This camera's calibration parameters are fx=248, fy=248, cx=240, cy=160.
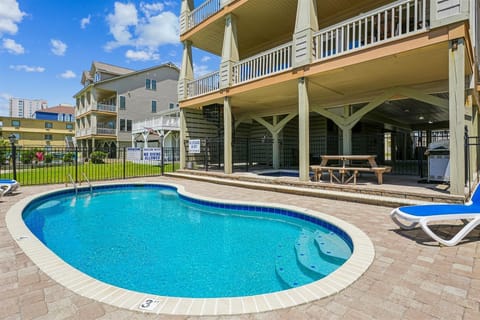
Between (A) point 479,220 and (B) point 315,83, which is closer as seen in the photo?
(A) point 479,220

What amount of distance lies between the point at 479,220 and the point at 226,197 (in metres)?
5.58

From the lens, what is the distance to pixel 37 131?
4469 centimetres

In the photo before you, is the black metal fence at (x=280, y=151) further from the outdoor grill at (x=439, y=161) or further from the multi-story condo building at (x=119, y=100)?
the multi-story condo building at (x=119, y=100)

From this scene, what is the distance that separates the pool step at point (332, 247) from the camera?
144 inches

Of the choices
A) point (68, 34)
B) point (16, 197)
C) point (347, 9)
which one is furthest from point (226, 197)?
point (68, 34)

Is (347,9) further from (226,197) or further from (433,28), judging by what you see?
(226,197)

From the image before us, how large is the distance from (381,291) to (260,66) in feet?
29.2

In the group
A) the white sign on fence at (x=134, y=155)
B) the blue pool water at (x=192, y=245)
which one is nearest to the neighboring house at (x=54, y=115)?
the white sign on fence at (x=134, y=155)

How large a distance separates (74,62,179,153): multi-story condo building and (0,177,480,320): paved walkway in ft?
90.1

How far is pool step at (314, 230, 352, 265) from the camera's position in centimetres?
366

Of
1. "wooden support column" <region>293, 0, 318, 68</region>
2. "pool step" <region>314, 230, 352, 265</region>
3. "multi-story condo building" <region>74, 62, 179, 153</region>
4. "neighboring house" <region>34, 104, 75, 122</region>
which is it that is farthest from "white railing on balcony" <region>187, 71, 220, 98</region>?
"neighboring house" <region>34, 104, 75, 122</region>

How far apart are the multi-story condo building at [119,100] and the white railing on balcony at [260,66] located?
22.4 metres

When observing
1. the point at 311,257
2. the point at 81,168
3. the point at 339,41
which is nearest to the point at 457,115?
the point at 339,41

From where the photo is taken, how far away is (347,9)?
965cm
